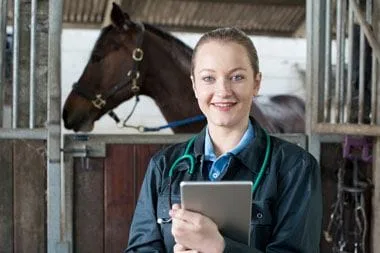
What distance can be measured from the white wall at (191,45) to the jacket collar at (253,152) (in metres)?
5.19

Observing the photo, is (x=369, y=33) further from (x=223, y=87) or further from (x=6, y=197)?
(x=6, y=197)

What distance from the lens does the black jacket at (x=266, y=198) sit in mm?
995

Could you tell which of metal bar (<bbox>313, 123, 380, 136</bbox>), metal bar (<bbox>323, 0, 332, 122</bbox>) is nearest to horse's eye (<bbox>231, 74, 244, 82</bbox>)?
metal bar (<bbox>313, 123, 380, 136</bbox>)

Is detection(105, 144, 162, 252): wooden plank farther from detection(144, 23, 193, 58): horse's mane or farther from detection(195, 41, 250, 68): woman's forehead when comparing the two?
detection(195, 41, 250, 68): woman's forehead

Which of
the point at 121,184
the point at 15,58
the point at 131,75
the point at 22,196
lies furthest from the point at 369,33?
the point at 22,196

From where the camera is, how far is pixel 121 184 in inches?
82.6

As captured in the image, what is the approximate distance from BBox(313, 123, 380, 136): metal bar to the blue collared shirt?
86 cm

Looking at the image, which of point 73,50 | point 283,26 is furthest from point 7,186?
point 73,50

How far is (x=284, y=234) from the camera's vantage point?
0.99 meters

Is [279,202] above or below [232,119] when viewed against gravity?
below

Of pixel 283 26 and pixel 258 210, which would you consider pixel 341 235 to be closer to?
pixel 258 210

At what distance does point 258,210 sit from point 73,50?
579 cm

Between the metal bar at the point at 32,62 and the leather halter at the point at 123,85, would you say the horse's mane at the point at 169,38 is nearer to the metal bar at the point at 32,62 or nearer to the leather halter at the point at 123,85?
the leather halter at the point at 123,85

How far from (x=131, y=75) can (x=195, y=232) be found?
6.01ft
